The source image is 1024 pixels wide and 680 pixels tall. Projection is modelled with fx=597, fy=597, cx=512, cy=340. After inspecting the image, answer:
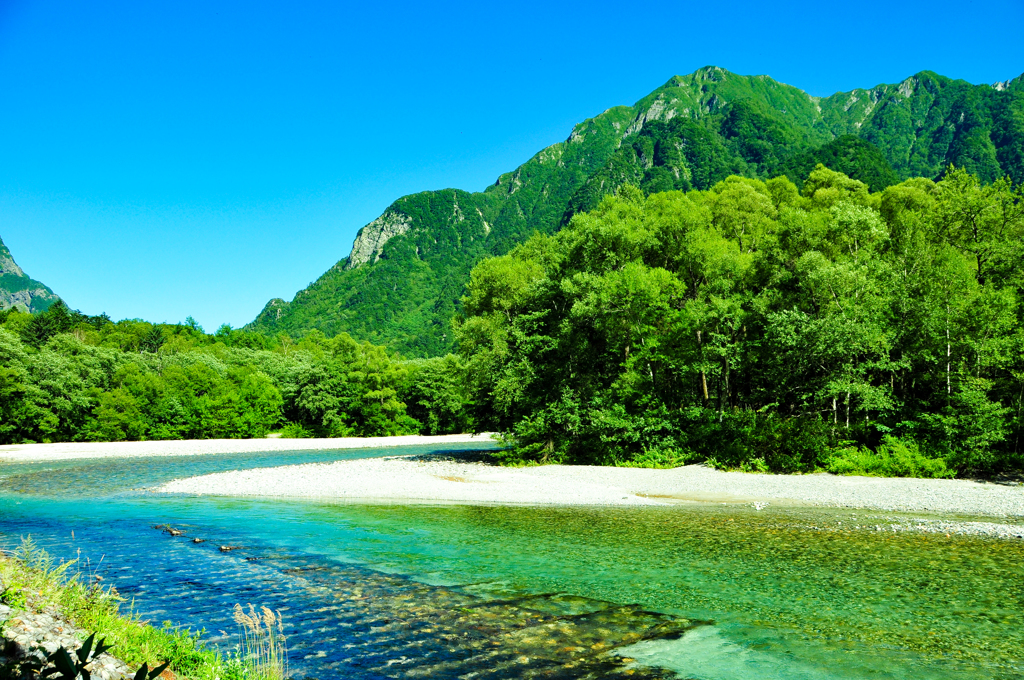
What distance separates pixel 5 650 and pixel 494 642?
6.55m

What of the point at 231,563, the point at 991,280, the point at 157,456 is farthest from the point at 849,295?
the point at 157,456

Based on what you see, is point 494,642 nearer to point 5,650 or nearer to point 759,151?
point 5,650

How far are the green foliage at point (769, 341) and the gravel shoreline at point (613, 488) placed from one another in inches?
105

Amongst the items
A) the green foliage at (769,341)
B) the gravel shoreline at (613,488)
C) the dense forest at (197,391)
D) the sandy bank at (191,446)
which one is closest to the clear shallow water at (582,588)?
the gravel shoreline at (613,488)

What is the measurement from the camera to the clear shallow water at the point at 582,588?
30.8 feet

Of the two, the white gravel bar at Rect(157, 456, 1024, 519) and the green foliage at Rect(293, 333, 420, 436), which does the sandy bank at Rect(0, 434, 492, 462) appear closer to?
the green foliage at Rect(293, 333, 420, 436)

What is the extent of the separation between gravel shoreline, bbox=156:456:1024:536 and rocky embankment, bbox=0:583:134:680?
19449 mm

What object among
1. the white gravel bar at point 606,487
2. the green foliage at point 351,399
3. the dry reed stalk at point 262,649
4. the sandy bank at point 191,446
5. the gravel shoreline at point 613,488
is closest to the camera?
the dry reed stalk at point 262,649

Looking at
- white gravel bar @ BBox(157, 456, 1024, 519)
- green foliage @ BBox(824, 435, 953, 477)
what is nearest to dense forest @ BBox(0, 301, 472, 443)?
white gravel bar @ BBox(157, 456, 1024, 519)

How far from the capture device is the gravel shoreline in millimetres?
22672

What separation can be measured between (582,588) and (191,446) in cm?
5462

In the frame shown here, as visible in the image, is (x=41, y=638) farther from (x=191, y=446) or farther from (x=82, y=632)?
(x=191, y=446)

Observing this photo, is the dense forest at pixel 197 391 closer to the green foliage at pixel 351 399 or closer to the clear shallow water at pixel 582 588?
the green foliage at pixel 351 399

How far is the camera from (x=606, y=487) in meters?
28.6
